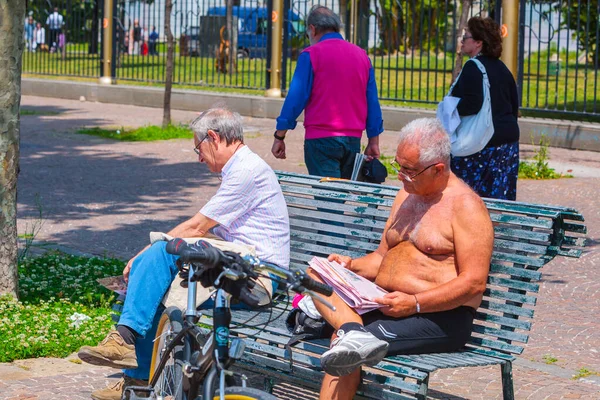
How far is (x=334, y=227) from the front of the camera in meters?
5.35

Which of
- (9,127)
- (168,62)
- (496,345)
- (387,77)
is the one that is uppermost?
(168,62)

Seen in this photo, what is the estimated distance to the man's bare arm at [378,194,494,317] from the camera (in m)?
4.23

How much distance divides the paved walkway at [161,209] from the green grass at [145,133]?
372 millimetres

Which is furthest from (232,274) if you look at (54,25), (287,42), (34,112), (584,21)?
(54,25)

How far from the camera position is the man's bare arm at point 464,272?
423 centimetres

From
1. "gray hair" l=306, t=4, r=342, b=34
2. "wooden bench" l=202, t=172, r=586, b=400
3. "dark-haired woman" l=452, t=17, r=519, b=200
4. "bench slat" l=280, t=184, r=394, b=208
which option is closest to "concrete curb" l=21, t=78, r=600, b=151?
"gray hair" l=306, t=4, r=342, b=34

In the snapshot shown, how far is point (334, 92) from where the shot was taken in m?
7.09

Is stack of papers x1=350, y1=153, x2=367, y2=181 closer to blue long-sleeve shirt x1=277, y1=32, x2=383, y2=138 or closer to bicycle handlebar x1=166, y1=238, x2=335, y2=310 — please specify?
blue long-sleeve shirt x1=277, y1=32, x2=383, y2=138

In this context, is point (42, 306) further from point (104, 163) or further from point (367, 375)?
point (104, 163)

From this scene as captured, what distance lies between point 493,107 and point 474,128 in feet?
0.83

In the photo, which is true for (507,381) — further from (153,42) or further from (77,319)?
(153,42)

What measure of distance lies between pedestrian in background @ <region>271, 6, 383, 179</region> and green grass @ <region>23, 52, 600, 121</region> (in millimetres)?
8767

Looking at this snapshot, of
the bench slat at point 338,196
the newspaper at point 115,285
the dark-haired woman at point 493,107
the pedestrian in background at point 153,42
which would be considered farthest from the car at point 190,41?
the newspaper at point 115,285

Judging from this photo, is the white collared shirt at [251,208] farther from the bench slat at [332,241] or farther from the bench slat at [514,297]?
the bench slat at [514,297]
